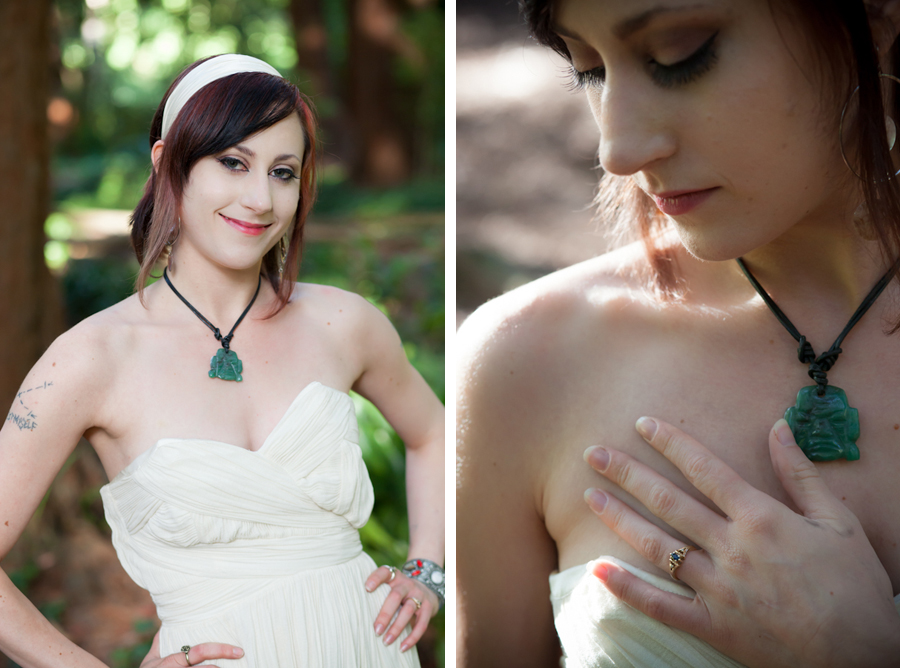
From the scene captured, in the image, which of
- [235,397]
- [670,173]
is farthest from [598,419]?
[235,397]

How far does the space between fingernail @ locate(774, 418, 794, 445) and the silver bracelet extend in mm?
732

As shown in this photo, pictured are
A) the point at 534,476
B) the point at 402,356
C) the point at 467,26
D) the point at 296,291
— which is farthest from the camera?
the point at 467,26

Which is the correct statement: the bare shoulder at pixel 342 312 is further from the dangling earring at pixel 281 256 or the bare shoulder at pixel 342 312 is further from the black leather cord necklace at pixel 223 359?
the black leather cord necklace at pixel 223 359

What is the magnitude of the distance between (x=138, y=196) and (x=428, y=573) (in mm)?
2516

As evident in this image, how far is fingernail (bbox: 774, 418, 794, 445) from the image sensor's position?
106 centimetres

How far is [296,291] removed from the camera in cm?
139

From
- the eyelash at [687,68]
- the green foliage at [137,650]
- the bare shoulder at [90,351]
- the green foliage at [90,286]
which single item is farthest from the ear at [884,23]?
the green foliage at [90,286]

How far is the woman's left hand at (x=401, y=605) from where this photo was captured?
1344 millimetres

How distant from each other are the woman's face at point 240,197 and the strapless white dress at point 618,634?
76 cm

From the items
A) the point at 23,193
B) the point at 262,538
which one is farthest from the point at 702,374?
the point at 23,193

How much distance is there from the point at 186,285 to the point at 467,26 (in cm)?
342

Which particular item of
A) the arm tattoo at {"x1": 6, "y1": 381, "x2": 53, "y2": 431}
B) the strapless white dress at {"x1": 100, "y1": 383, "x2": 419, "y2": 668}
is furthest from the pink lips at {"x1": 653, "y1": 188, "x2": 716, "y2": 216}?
the arm tattoo at {"x1": 6, "y1": 381, "x2": 53, "y2": 431}

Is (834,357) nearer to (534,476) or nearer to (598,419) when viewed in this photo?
(598,419)

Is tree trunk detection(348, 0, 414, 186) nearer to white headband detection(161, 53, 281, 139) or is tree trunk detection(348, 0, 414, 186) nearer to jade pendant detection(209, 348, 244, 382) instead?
white headband detection(161, 53, 281, 139)
